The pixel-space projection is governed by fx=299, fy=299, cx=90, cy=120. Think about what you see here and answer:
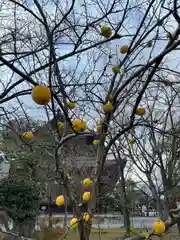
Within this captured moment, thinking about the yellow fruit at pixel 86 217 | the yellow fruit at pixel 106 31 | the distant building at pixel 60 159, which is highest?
the yellow fruit at pixel 106 31

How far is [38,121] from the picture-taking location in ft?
14.0

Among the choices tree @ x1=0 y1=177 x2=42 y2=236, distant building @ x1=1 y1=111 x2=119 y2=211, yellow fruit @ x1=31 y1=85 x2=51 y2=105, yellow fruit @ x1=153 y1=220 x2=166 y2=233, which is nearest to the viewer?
yellow fruit @ x1=31 y1=85 x2=51 y2=105

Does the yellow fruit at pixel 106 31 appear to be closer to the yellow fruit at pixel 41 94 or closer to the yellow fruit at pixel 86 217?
the yellow fruit at pixel 41 94

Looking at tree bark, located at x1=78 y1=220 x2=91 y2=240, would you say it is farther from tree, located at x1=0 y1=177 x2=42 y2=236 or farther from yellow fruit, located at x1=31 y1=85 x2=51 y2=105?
tree, located at x1=0 y1=177 x2=42 y2=236

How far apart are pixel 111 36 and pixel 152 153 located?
5.43m

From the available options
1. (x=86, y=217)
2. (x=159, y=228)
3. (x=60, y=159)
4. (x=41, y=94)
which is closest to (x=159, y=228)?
(x=159, y=228)

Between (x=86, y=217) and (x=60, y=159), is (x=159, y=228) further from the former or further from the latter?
(x=60, y=159)

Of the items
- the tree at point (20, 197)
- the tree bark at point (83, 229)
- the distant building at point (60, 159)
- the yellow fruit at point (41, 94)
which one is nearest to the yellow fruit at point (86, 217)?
the tree bark at point (83, 229)

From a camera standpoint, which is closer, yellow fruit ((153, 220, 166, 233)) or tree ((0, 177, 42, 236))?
yellow fruit ((153, 220, 166, 233))

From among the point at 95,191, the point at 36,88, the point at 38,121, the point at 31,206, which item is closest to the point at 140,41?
the point at 95,191

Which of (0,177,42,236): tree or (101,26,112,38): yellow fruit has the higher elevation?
(101,26,112,38): yellow fruit

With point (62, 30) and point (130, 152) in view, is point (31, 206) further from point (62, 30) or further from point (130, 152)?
point (62, 30)

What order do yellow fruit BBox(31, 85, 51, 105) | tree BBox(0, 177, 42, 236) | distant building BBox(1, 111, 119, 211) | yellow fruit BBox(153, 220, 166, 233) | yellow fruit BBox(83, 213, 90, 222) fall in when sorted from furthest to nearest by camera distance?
tree BBox(0, 177, 42, 236)
distant building BBox(1, 111, 119, 211)
yellow fruit BBox(83, 213, 90, 222)
yellow fruit BBox(153, 220, 166, 233)
yellow fruit BBox(31, 85, 51, 105)

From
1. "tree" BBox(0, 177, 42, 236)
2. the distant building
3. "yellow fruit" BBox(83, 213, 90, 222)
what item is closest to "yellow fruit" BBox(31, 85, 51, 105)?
the distant building
